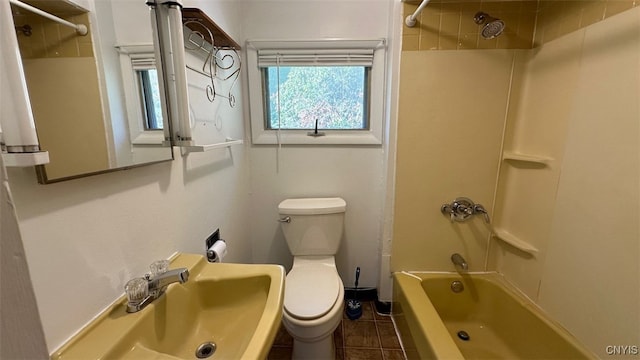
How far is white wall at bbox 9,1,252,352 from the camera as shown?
54 cm

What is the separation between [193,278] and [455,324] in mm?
1538

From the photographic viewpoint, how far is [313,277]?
1.55 meters

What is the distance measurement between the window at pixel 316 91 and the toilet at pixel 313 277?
470 mm

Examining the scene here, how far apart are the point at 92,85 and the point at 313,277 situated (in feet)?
4.31

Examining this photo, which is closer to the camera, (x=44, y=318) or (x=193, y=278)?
(x=44, y=318)

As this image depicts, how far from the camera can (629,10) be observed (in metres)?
0.95

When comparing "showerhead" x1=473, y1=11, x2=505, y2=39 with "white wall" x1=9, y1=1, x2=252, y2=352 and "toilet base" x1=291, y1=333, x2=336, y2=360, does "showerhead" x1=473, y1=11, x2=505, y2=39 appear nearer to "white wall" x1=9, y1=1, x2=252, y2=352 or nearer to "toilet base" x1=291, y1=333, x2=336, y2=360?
"white wall" x1=9, y1=1, x2=252, y2=352

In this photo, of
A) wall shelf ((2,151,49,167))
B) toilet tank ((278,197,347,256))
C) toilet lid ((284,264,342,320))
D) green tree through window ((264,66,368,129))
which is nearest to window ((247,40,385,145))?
green tree through window ((264,66,368,129))

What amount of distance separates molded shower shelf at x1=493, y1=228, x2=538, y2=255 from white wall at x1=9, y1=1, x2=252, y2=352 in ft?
5.45

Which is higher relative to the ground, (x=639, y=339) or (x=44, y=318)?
(x=44, y=318)

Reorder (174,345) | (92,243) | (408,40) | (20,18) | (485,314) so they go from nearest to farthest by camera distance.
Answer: (20,18), (92,243), (174,345), (408,40), (485,314)

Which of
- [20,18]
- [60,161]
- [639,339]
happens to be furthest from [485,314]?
[20,18]

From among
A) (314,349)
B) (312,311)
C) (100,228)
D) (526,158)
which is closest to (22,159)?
(100,228)

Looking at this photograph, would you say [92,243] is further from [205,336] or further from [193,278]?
[205,336]
